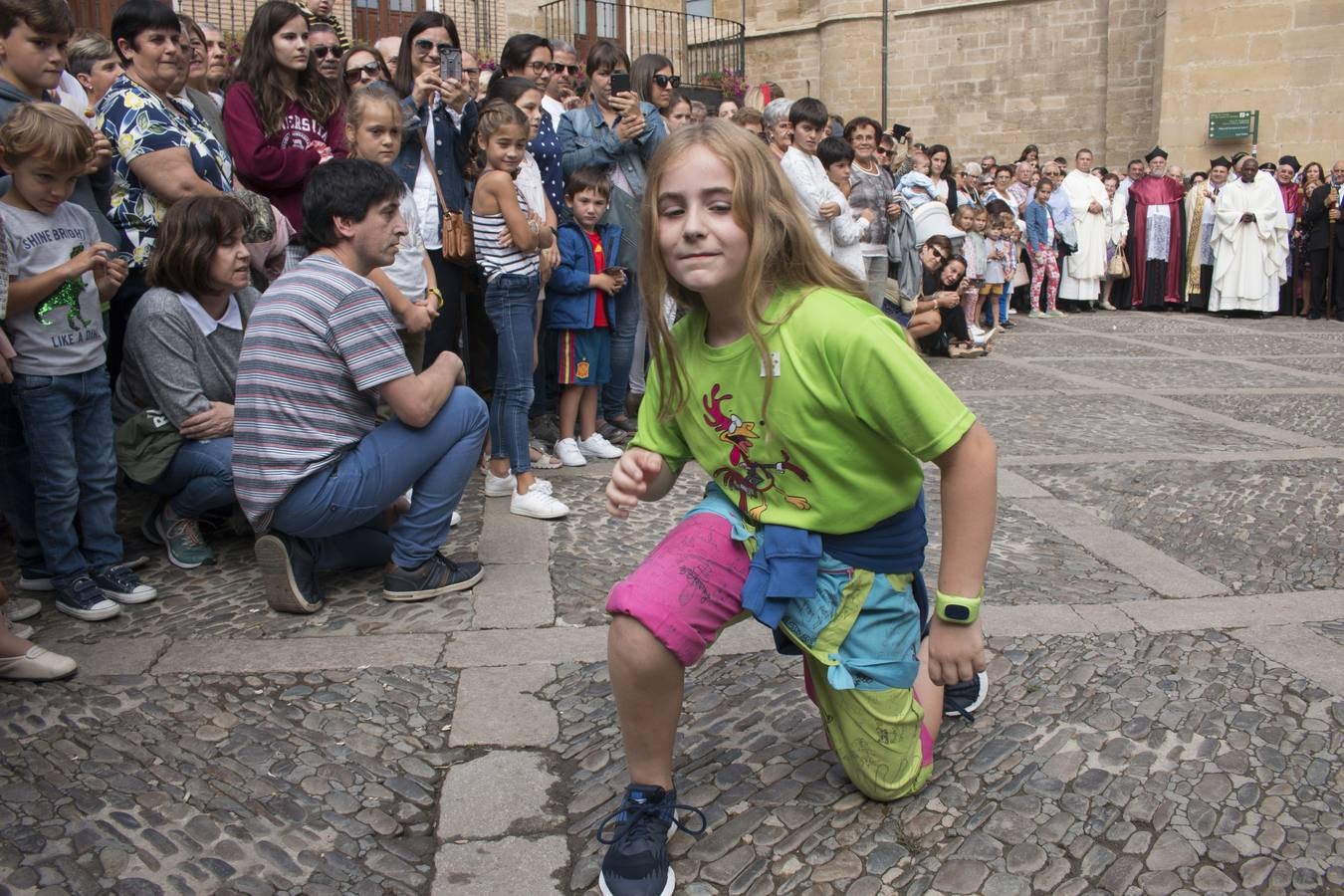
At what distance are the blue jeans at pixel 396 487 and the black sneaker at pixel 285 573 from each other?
0.19 feet

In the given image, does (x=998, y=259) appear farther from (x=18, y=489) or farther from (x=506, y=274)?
(x=18, y=489)

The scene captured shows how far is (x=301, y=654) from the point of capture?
11.4ft

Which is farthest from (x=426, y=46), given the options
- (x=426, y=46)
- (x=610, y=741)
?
(x=610, y=741)

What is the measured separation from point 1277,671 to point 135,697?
3181 mm

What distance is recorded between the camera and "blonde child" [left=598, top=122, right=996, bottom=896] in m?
2.26

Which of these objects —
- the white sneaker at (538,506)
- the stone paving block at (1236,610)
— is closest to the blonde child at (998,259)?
the white sneaker at (538,506)

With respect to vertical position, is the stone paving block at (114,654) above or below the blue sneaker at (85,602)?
below

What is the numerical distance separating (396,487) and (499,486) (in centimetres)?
146

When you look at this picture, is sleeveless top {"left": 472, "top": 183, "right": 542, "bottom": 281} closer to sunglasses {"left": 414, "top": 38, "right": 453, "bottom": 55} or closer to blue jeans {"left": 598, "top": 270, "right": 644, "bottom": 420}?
sunglasses {"left": 414, "top": 38, "right": 453, "bottom": 55}

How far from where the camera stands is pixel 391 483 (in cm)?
383

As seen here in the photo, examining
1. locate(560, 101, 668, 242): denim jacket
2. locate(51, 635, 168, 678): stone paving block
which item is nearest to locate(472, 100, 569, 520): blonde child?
locate(560, 101, 668, 242): denim jacket

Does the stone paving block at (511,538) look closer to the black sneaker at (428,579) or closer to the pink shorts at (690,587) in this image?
the black sneaker at (428,579)

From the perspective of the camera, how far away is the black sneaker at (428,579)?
12.9ft

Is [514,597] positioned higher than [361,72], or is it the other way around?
[361,72]
